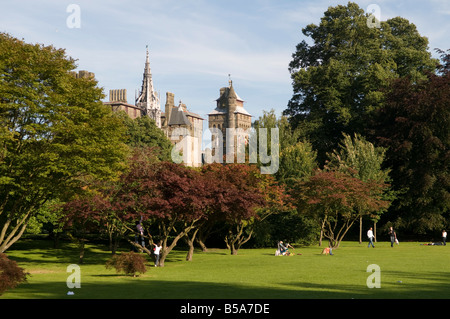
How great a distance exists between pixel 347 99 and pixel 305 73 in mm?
5867

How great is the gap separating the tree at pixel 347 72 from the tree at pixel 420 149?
17.0ft

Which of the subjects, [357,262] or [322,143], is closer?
[357,262]

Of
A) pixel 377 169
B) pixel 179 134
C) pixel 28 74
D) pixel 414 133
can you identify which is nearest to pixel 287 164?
pixel 377 169

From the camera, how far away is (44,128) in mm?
29297

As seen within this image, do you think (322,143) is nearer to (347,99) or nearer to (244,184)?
(347,99)

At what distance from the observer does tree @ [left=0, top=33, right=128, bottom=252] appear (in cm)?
2886

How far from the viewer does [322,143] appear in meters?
65.6

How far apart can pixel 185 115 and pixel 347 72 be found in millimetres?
121603

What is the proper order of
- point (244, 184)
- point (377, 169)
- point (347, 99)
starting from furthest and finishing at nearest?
point (347, 99) → point (377, 169) → point (244, 184)

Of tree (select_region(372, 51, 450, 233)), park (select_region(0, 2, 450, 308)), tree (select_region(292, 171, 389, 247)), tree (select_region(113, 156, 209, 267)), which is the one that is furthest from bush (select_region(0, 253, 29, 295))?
tree (select_region(372, 51, 450, 233))

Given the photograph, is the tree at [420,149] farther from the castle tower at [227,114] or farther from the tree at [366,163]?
the castle tower at [227,114]

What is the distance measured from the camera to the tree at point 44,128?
28.9 metres

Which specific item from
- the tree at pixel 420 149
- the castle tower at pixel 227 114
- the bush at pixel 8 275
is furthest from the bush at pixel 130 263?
the castle tower at pixel 227 114

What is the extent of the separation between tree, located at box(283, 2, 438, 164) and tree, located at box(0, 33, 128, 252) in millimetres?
35083
